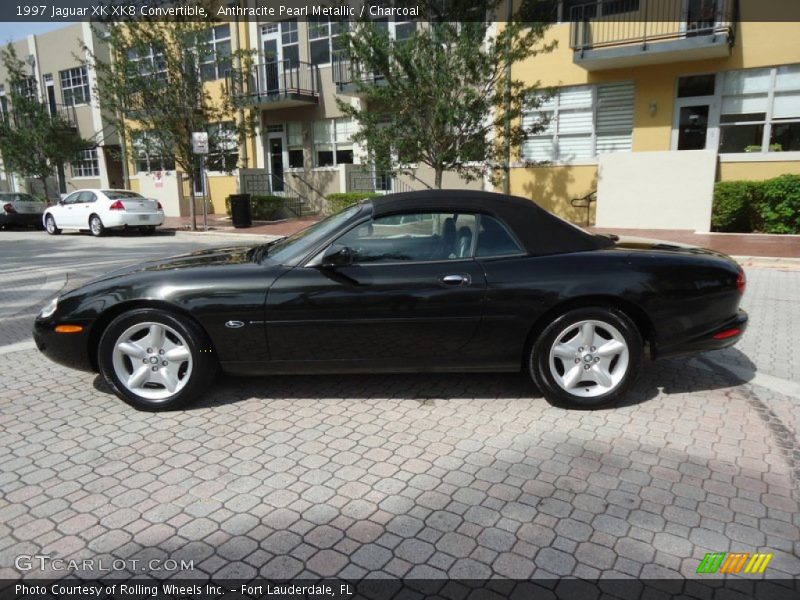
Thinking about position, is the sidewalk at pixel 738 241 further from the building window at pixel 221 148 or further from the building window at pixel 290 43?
the building window at pixel 290 43

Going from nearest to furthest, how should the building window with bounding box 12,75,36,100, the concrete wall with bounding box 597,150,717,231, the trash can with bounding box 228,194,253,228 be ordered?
1. the concrete wall with bounding box 597,150,717,231
2. the trash can with bounding box 228,194,253,228
3. the building window with bounding box 12,75,36,100

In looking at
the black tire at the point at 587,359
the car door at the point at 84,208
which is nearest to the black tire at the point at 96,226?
the car door at the point at 84,208

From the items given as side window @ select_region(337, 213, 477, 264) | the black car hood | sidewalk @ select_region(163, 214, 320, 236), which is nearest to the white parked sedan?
sidewalk @ select_region(163, 214, 320, 236)

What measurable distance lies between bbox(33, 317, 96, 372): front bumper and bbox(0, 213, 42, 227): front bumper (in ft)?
69.4

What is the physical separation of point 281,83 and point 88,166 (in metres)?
15.0

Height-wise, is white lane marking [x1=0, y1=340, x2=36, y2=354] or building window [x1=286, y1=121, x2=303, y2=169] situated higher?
building window [x1=286, y1=121, x2=303, y2=169]

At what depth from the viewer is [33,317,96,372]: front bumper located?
407 cm

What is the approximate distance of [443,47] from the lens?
1351 centimetres

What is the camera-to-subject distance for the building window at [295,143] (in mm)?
24078

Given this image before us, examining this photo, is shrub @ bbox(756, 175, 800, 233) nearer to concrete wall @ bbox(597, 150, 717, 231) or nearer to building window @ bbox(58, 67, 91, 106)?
concrete wall @ bbox(597, 150, 717, 231)

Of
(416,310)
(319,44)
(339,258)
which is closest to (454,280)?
(416,310)

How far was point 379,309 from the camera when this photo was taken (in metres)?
3.95

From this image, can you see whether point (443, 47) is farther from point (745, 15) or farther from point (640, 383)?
point (640, 383)

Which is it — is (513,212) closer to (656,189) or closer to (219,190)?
(656,189)
